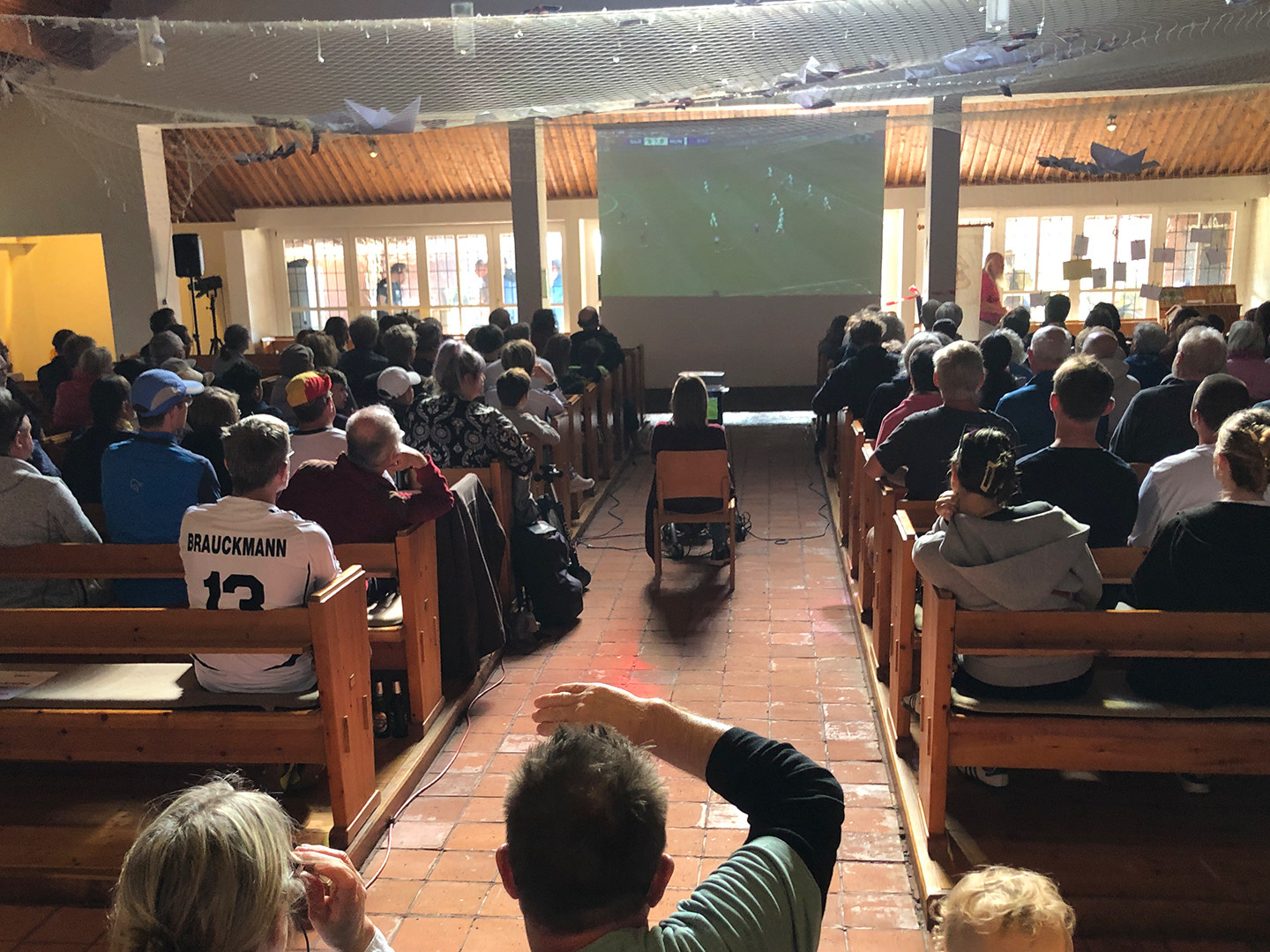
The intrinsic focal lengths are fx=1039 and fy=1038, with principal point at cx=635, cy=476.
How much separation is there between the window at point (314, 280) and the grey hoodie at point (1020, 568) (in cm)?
1396

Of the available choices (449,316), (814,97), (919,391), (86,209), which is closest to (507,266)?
(449,316)

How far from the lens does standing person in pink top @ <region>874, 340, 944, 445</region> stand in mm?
4539

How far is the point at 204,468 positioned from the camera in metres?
3.59

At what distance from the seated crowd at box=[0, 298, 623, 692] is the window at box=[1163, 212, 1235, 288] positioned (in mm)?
11821

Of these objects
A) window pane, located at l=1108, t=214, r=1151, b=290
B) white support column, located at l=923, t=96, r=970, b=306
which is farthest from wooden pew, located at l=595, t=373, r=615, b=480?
window pane, located at l=1108, t=214, r=1151, b=290

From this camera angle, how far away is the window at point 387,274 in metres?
15.2

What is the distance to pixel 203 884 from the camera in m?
1.09

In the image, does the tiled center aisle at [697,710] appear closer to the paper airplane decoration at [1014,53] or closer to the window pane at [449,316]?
the paper airplane decoration at [1014,53]

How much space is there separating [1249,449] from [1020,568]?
62 centimetres

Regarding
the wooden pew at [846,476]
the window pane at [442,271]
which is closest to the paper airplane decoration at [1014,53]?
the wooden pew at [846,476]

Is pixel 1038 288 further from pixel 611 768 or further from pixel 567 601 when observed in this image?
pixel 611 768

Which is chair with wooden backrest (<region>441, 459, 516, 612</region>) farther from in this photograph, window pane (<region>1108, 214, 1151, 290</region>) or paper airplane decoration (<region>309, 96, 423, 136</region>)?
window pane (<region>1108, 214, 1151, 290</region>)

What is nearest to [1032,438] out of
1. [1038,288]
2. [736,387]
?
[736,387]

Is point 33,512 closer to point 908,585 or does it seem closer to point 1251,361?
point 908,585
